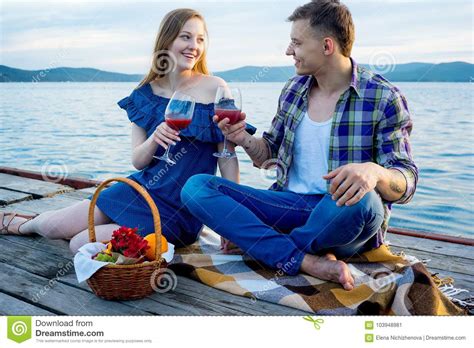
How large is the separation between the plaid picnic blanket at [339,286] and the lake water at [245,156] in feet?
7.41

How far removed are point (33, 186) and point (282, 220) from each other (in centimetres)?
240

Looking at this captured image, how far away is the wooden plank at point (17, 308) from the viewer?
6.86 ft

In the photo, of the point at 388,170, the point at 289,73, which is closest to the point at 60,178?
the point at 289,73

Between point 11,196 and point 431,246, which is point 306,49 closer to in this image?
point 431,246

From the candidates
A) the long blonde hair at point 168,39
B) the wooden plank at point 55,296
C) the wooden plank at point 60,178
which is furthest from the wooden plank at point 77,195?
the wooden plank at point 55,296

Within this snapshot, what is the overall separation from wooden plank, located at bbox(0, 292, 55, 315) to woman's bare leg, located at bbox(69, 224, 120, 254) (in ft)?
1.67

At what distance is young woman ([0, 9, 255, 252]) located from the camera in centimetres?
279

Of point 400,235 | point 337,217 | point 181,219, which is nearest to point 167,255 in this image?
point 181,219

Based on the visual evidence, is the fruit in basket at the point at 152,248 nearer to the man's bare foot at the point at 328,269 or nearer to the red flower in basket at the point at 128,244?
the red flower in basket at the point at 128,244

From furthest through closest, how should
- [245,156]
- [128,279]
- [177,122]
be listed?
1. [245,156]
2. [177,122]
3. [128,279]

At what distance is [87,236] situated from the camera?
2670 millimetres

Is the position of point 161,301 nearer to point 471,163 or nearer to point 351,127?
point 351,127

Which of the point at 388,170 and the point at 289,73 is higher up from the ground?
the point at 289,73

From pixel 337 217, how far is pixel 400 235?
111cm
